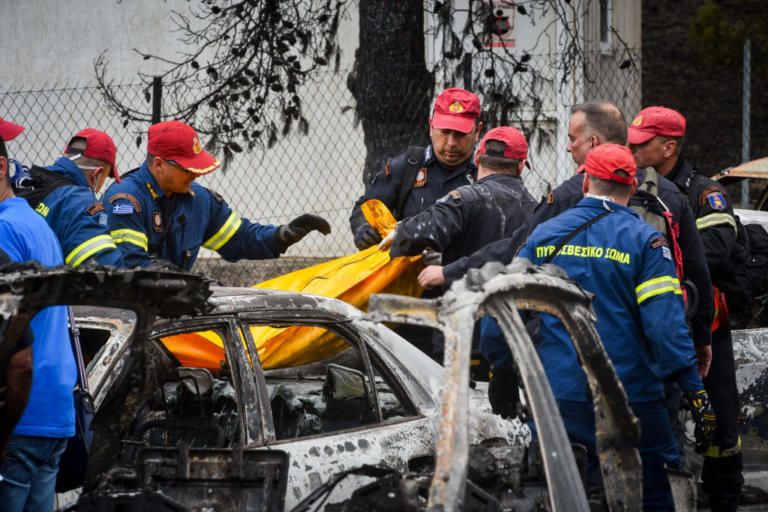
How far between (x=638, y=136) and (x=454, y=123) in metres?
1.14

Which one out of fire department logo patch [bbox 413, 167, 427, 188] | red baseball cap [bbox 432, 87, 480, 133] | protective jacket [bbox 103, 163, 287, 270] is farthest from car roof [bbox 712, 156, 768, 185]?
protective jacket [bbox 103, 163, 287, 270]

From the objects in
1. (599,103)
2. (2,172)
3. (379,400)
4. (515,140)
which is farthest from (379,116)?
(2,172)

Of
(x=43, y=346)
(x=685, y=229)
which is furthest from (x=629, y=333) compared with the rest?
(x=43, y=346)

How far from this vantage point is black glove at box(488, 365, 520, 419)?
405cm

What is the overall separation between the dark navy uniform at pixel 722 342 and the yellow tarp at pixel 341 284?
1589 mm

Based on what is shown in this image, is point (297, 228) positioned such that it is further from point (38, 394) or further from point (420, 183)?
point (38, 394)

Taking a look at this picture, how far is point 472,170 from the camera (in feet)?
19.7

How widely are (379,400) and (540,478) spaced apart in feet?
4.77

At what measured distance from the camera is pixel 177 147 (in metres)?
5.21

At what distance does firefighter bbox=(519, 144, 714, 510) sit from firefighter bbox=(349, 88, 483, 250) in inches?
80.1

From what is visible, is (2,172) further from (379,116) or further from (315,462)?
(379,116)

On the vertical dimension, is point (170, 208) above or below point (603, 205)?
below

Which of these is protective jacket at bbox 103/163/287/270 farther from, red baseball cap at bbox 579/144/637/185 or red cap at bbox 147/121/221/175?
red baseball cap at bbox 579/144/637/185

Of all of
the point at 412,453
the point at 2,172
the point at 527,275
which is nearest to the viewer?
the point at 527,275
